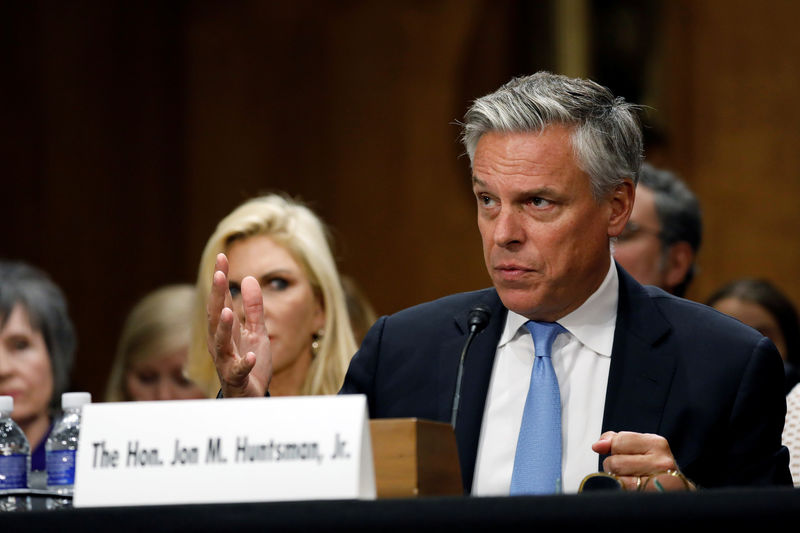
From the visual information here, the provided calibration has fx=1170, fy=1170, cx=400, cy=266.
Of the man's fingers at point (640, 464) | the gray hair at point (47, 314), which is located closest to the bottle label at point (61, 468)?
the man's fingers at point (640, 464)

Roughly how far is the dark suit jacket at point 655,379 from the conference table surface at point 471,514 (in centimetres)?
79

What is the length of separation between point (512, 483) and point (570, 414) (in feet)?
0.68

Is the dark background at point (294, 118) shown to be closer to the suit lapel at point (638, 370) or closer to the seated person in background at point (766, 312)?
the seated person in background at point (766, 312)

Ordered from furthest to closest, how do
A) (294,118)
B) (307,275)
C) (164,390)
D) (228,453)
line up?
(294,118), (164,390), (307,275), (228,453)

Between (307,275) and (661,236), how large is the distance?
1.20 metres

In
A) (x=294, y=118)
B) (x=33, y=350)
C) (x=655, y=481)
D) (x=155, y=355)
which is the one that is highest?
(x=294, y=118)

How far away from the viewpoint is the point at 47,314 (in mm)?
4320

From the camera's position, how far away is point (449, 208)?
7059mm

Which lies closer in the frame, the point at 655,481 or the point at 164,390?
the point at 655,481

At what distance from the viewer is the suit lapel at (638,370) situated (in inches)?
93.4

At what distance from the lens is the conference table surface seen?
59.4 inches

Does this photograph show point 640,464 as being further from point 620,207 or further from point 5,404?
point 5,404

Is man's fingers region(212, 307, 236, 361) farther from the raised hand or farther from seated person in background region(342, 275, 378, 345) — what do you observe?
seated person in background region(342, 275, 378, 345)

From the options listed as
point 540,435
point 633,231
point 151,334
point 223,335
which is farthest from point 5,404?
point 151,334
